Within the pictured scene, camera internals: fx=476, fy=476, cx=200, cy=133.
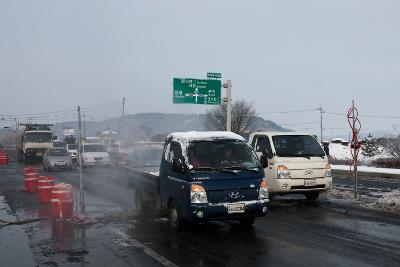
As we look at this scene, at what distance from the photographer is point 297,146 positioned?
13.8m

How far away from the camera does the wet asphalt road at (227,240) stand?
720 cm

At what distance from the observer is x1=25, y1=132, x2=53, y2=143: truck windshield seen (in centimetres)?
4306

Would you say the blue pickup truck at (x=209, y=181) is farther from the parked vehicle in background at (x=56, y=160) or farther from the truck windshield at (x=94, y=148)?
the truck windshield at (x=94, y=148)

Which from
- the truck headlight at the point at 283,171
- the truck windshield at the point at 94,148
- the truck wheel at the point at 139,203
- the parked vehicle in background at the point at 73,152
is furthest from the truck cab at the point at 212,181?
the parked vehicle in background at the point at 73,152

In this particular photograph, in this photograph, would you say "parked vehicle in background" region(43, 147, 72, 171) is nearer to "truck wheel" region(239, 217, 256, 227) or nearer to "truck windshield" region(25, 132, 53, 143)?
"truck windshield" region(25, 132, 53, 143)

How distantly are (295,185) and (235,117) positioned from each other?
79760 mm

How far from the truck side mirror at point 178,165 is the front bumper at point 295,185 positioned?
456cm

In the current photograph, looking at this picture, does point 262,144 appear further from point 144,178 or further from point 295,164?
point 144,178

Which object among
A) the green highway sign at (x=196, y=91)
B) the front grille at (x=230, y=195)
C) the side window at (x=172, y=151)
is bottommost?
the front grille at (x=230, y=195)

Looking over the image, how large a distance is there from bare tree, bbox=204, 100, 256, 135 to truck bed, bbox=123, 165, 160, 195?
71.4 m

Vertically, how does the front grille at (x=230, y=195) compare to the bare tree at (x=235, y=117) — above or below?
below

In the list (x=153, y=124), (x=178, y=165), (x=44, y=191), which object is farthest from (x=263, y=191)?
(x=153, y=124)

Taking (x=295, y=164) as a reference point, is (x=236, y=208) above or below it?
below

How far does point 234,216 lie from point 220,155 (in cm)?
140
